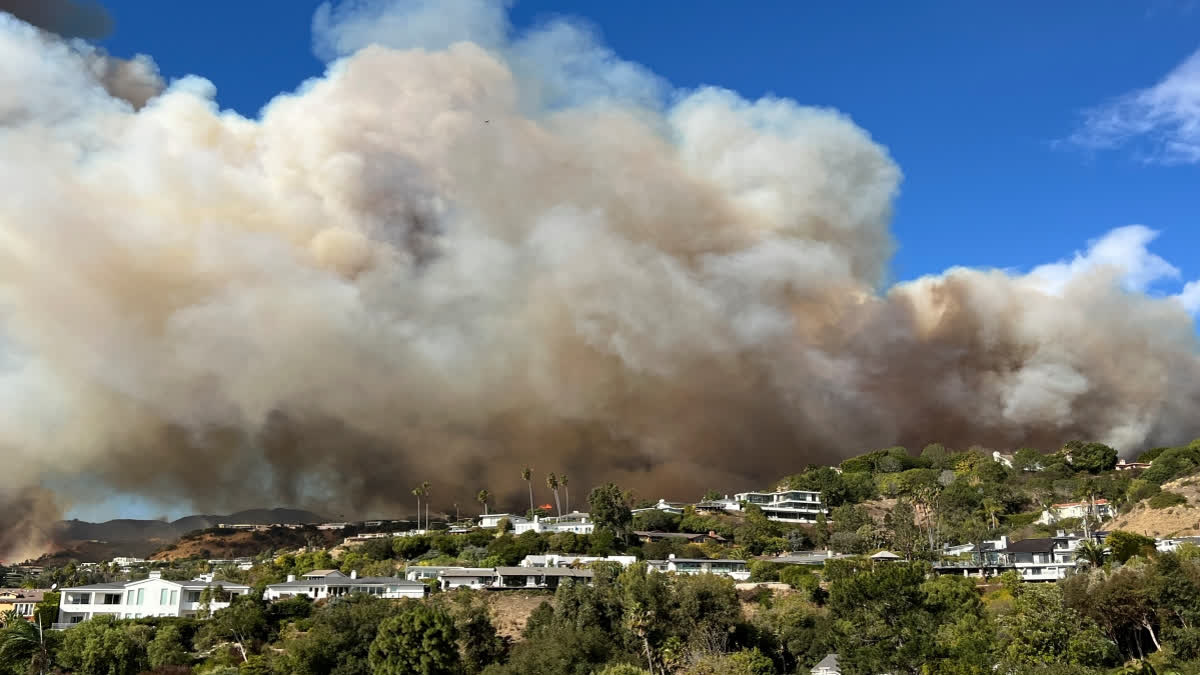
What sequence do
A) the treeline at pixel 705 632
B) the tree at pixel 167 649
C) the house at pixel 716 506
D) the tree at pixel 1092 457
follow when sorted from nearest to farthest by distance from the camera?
the treeline at pixel 705 632 → the tree at pixel 167 649 → the house at pixel 716 506 → the tree at pixel 1092 457

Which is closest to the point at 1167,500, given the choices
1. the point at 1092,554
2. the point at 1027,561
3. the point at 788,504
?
the point at 1027,561

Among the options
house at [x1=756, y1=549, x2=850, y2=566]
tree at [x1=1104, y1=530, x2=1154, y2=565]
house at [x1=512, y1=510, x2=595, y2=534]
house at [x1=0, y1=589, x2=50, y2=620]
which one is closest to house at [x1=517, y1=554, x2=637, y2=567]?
house at [x1=512, y1=510, x2=595, y2=534]

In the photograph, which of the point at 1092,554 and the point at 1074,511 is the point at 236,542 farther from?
the point at 1092,554

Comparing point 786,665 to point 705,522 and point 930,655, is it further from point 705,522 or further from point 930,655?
point 705,522

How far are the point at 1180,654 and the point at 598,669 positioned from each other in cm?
2758

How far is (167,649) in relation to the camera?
59.9 m

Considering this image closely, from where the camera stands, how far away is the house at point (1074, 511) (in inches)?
3727

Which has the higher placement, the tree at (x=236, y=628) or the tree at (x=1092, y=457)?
the tree at (x=1092, y=457)

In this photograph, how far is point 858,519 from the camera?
95.5m

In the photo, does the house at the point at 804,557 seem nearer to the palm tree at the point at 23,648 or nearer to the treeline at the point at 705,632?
the treeline at the point at 705,632

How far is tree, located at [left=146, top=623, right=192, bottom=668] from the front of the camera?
59.0m

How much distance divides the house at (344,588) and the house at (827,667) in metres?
28.6

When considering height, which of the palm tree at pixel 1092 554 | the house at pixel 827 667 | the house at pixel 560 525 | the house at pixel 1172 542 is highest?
the house at pixel 560 525

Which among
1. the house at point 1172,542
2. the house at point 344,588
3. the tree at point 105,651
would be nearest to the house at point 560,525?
the house at point 344,588
